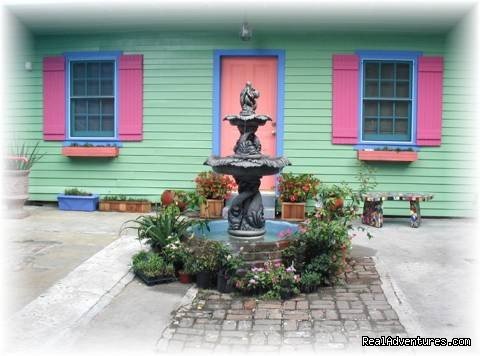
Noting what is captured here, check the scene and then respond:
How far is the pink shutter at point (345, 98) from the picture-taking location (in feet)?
28.3

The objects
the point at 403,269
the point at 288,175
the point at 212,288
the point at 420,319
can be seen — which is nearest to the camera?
the point at 420,319

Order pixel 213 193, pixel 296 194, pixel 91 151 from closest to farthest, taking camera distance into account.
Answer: pixel 296 194 < pixel 213 193 < pixel 91 151

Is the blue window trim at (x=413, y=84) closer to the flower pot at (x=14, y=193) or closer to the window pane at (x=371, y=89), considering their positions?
the window pane at (x=371, y=89)

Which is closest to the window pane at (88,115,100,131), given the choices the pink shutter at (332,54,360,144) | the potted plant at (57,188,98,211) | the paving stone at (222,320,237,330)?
the potted plant at (57,188,98,211)

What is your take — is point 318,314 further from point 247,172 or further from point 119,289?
point 119,289

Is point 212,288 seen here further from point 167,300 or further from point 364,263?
point 364,263

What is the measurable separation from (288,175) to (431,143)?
253cm

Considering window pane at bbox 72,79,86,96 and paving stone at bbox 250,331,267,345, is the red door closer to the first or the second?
window pane at bbox 72,79,86,96

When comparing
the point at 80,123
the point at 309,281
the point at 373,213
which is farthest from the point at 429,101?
the point at 80,123

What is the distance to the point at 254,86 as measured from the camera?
889 cm

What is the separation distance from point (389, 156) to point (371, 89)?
1.21m

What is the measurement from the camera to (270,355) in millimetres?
3453

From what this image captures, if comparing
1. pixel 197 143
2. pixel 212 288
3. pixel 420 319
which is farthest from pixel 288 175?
pixel 420 319

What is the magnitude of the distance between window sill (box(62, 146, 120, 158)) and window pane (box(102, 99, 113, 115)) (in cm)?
68
